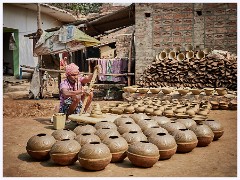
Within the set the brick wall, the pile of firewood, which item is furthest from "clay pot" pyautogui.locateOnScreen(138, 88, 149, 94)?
the brick wall

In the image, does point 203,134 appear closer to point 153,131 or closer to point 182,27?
point 153,131

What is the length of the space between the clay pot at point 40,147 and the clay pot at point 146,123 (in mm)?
1497

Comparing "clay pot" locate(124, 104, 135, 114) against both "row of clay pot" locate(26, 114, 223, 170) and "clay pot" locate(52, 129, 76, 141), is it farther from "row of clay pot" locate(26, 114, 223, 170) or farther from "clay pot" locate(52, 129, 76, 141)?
"clay pot" locate(52, 129, 76, 141)

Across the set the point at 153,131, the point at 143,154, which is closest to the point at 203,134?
the point at 153,131

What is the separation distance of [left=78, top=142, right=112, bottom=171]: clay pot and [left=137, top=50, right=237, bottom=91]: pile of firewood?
6747 millimetres

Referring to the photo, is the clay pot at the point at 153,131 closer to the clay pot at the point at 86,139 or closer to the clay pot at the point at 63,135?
the clay pot at the point at 86,139

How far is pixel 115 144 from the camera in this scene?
4.03 metres

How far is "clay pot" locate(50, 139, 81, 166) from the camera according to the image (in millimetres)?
3891

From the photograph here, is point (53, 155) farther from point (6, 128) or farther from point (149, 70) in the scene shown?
point (149, 70)

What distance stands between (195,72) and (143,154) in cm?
662

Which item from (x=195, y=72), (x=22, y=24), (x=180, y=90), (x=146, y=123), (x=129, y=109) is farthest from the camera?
(x=22, y=24)

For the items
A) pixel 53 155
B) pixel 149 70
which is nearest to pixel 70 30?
pixel 149 70

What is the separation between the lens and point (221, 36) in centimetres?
1020

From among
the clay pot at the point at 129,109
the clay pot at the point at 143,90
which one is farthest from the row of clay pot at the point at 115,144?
the clay pot at the point at 143,90
